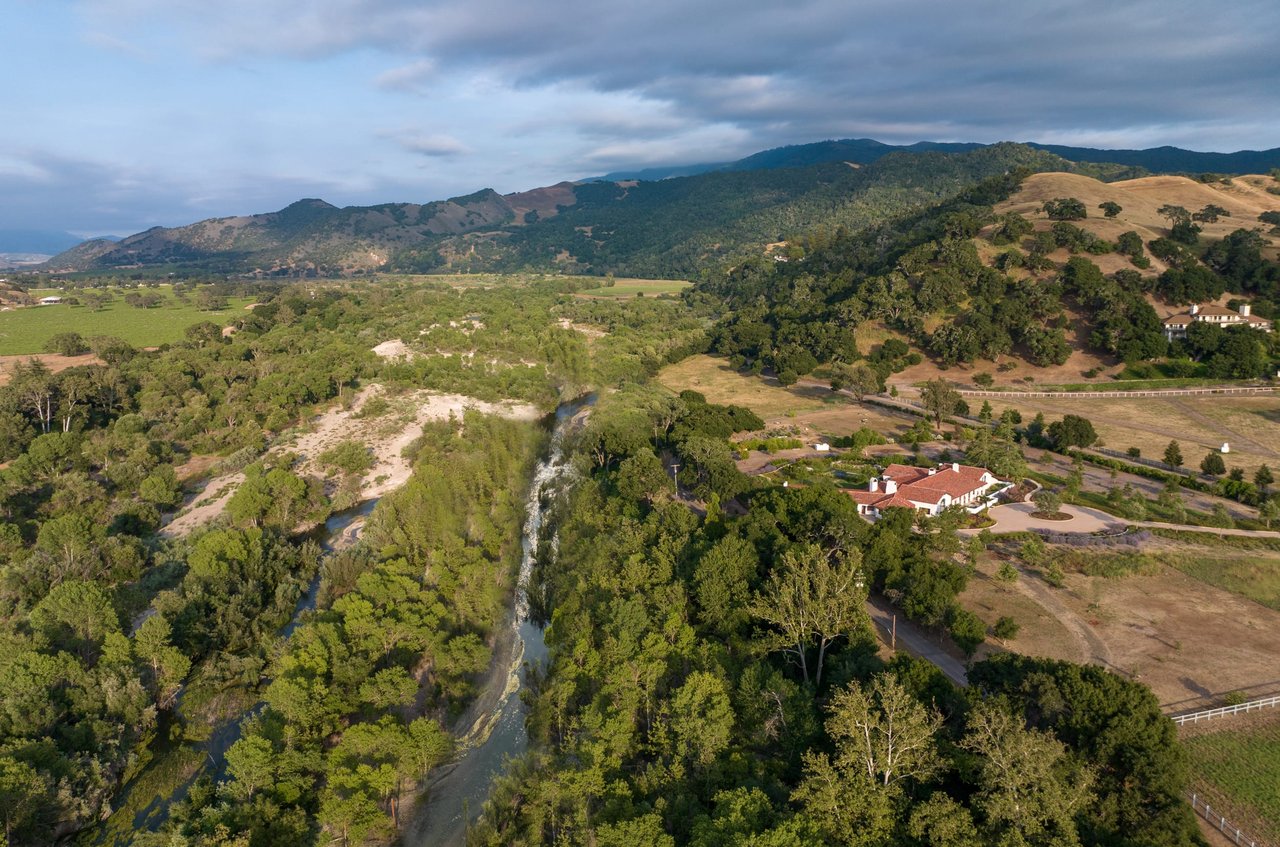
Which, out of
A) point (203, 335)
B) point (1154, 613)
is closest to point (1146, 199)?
point (1154, 613)

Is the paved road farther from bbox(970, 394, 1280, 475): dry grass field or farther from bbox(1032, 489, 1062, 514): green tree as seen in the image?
bbox(970, 394, 1280, 475): dry grass field

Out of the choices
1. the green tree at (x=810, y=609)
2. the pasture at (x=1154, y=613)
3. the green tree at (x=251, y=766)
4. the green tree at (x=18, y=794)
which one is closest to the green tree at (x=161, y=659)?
the green tree at (x=18, y=794)

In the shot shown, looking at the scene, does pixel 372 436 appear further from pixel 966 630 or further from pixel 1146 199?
pixel 1146 199

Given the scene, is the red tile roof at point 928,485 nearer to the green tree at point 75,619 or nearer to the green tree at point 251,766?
the green tree at point 251,766

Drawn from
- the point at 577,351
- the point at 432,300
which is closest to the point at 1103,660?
the point at 577,351

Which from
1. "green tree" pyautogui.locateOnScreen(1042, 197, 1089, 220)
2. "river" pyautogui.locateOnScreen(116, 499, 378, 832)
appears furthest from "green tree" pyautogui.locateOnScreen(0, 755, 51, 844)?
"green tree" pyautogui.locateOnScreen(1042, 197, 1089, 220)

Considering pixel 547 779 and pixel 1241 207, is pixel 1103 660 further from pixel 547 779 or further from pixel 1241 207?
pixel 1241 207
